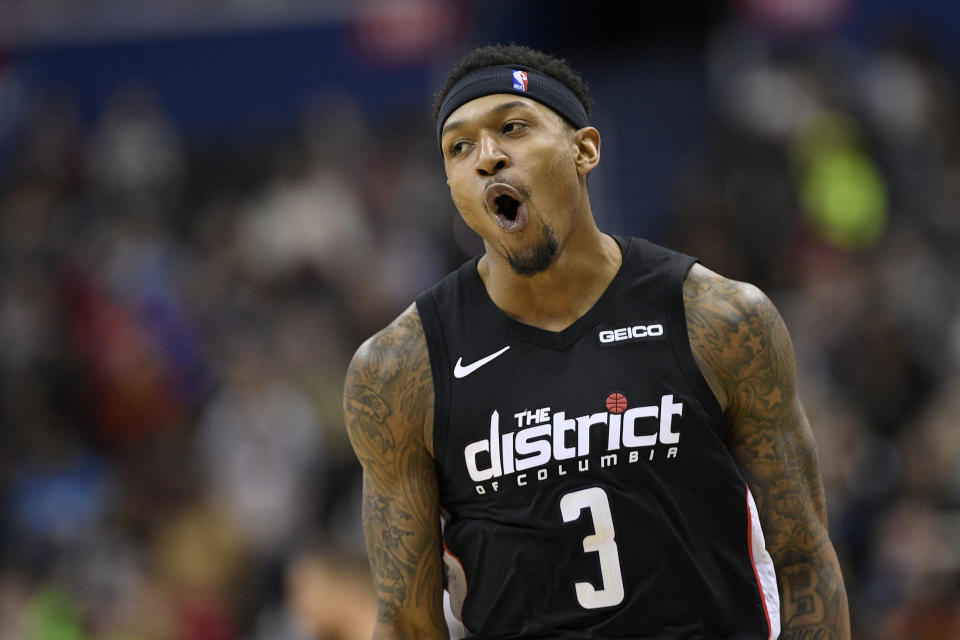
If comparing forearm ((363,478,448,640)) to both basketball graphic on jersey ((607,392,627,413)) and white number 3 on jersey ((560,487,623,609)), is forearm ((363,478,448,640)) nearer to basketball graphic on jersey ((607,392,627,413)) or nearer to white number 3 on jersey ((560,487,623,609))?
white number 3 on jersey ((560,487,623,609))

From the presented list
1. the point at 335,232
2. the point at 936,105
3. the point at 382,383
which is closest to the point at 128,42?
the point at 335,232

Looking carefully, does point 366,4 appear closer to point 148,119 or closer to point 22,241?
point 148,119

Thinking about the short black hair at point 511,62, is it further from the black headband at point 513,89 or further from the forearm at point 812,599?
the forearm at point 812,599

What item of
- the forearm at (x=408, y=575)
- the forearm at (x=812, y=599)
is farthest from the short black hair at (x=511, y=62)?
the forearm at (x=812, y=599)

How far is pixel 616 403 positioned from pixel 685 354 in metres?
0.23

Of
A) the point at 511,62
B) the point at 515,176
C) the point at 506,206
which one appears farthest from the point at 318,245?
the point at 515,176

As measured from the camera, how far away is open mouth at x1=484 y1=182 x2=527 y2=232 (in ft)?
12.4

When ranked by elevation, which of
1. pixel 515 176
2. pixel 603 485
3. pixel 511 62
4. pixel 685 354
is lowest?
pixel 603 485

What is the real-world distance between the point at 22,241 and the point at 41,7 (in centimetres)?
297

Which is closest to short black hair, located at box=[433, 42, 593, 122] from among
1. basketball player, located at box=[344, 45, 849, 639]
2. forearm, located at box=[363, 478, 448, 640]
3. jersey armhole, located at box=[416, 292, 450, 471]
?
basketball player, located at box=[344, 45, 849, 639]

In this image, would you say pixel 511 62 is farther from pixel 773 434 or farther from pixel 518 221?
pixel 773 434

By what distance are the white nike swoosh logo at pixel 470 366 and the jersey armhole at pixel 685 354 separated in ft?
1.56

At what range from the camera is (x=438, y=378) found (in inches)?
Result: 155

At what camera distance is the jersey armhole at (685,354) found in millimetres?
3789
